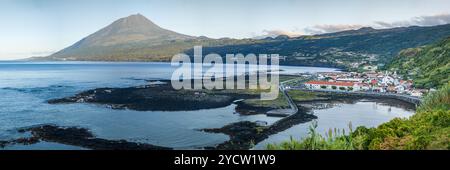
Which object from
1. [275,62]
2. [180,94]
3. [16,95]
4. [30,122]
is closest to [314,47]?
[275,62]

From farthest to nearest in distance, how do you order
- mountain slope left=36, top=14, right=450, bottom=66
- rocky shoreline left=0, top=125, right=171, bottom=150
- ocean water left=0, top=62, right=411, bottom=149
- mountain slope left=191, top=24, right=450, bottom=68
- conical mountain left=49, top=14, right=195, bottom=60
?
conical mountain left=49, top=14, right=195, bottom=60, mountain slope left=36, top=14, right=450, bottom=66, mountain slope left=191, top=24, right=450, bottom=68, ocean water left=0, top=62, right=411, bottom=149, rocky shoreline left=0, top=125, right=171, bottom=150

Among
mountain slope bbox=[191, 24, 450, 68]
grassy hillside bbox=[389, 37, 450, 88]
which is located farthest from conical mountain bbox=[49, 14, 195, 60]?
grassy hillside bbox=[389, 37, 450, 88]

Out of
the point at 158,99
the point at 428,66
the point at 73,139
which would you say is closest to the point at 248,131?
the point at 73,139

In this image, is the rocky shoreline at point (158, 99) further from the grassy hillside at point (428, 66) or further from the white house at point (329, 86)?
the grassy hillside at point (428, 66)

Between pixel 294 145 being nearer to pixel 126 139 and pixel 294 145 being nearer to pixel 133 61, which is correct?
pixel 126 139

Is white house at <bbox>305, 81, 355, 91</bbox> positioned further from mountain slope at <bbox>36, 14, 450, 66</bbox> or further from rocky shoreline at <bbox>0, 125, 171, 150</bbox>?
mountain slope at <bbox>36, 14, 450, 66</bbox>

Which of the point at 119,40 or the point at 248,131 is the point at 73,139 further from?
the point at 119,40

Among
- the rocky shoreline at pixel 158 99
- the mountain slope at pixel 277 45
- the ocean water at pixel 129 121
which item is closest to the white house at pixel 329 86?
the rocky shoreline at pixel 158 99
